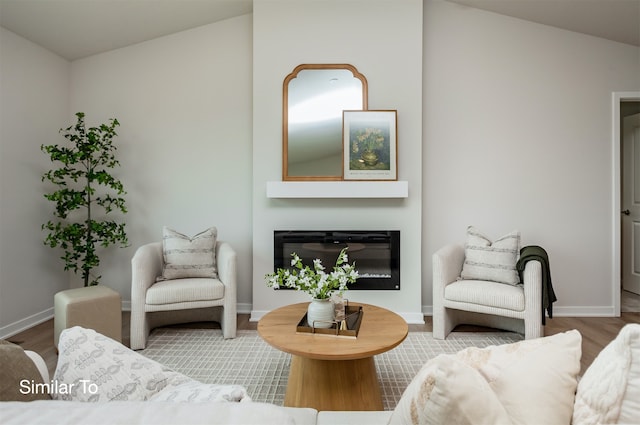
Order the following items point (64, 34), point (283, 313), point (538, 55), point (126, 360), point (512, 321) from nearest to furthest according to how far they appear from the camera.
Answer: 1. point (126, 360)
2. point (283, 313)
3. point (512, 321)
4. point (64, 34)
5. point (538, 55)

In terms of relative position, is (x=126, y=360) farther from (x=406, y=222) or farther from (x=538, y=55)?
(x=538, y=55)

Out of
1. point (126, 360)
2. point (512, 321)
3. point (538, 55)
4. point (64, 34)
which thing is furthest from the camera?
point (538, 55)

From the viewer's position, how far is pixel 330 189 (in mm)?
3621

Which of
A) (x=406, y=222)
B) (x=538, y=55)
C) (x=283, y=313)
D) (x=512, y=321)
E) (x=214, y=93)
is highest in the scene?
(x=538, y=55)

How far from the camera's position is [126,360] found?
100 centimetres

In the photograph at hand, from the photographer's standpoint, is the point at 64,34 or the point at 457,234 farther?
the point at 457,234

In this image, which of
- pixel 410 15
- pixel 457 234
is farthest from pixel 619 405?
pixel 410 15

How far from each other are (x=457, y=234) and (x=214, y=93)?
283cm

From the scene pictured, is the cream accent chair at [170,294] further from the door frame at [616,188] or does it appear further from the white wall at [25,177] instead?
the door frame at [616,188]

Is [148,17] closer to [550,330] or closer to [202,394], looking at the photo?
[202,394]

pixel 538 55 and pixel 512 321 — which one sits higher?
pixel 538 55

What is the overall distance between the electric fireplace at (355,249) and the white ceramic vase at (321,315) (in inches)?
57.2

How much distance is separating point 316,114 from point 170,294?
6.65 ft

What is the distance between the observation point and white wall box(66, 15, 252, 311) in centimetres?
401
